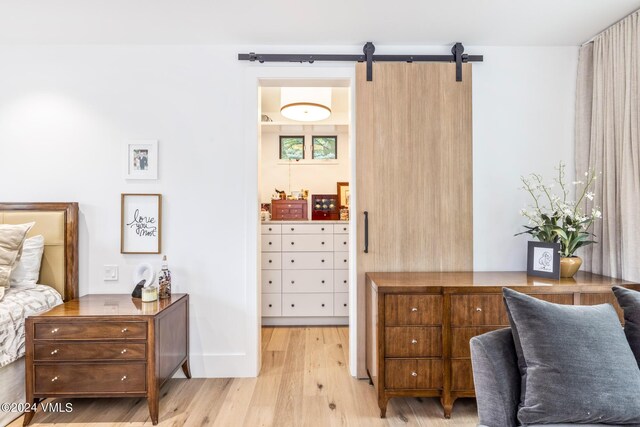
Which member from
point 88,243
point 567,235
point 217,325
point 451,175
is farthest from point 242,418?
point 567,235

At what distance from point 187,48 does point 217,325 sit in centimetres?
212

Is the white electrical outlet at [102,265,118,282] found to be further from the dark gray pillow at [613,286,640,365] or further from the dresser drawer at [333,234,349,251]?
the dark gray pillow at [613,286,640,365]

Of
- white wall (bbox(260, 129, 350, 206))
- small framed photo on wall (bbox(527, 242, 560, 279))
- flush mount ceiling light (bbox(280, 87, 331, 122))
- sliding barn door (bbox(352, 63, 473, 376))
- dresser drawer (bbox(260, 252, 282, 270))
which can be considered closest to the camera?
small framed photo on wall (bbox(527, 242, 560, 279))

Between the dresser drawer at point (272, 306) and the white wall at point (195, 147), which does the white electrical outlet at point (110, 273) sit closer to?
the white wall at point (195, 147)

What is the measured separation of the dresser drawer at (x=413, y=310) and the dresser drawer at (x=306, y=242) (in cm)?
168

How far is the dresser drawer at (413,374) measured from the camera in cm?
204

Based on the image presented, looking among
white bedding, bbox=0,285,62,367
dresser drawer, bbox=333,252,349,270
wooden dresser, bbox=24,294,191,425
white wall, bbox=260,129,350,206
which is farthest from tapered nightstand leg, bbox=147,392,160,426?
white wall, bbox=260,129,350,206

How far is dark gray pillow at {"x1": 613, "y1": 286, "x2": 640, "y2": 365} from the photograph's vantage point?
127 centimetres

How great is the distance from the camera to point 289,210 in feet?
12.6

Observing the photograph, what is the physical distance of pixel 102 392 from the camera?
1999 mm

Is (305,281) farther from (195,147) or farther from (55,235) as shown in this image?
(55,235)

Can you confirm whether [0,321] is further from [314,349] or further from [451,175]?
[451,175]

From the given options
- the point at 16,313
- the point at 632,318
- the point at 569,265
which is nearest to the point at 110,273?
the point at 16,313

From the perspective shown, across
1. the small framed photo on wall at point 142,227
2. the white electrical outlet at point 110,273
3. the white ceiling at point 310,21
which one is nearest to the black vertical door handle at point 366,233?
the white ceiling at point 310,21
